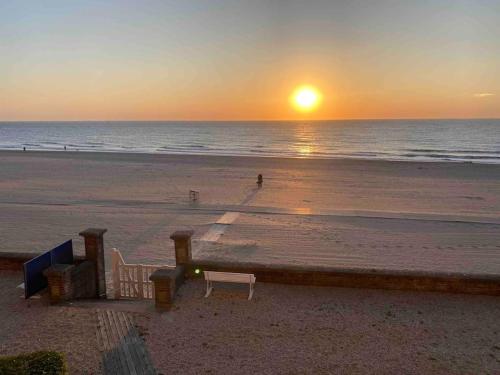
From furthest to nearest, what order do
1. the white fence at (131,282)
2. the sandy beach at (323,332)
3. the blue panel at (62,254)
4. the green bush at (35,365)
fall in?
the white fence at (131,282)
the blue panel at (62,254)
the sandy beach at (323,332)
the green bush at (35,365)

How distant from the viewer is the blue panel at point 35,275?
8.52m

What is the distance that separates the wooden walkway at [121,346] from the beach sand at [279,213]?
4.92 m

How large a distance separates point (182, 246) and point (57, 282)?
263 centimetres

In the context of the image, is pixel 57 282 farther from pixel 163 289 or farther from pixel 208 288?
pixel 208 288

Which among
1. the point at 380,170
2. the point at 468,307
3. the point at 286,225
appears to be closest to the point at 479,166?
the point at 380,170

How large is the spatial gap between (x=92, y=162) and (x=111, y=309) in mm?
35793

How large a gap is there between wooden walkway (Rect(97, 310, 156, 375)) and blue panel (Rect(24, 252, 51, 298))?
5.48ft

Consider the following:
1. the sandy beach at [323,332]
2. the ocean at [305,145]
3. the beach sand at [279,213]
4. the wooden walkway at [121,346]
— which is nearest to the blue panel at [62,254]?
the wooden walkway at [121,346]

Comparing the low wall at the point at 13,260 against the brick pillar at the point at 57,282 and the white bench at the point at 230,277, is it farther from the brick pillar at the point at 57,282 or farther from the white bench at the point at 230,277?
the white bench at the point at 230,277

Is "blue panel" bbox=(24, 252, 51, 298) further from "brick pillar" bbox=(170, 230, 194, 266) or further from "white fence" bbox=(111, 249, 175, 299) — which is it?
"brick pillar" bbox=(170, 230, 194, 266)

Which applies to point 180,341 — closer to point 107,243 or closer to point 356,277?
point 356,277

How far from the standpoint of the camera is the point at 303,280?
30.3ft

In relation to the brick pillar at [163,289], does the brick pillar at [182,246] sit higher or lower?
higher

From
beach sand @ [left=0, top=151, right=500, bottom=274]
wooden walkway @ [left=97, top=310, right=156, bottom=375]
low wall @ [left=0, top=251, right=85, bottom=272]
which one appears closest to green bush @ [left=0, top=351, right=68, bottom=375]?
wooden walkway @ [left=97, top=310, right=156, bottom=375]
